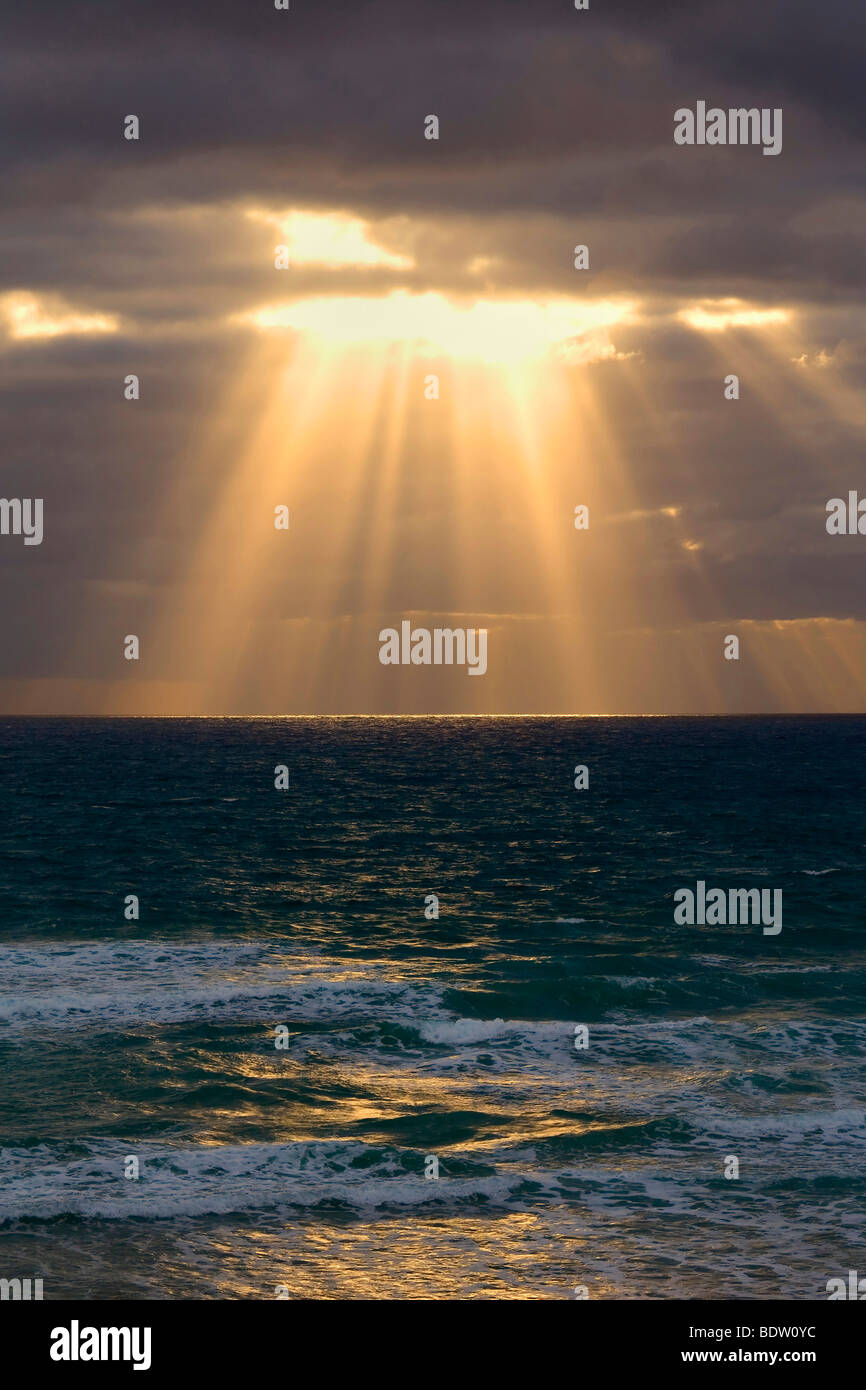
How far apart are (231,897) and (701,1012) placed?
2627 cm

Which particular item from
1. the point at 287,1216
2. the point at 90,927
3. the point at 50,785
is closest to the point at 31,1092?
the point at 287,1216

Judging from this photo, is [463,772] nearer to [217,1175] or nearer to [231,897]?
[231,897]

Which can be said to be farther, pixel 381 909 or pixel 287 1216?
pixel 381 909

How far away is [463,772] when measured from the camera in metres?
138

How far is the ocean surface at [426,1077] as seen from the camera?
61.5ft

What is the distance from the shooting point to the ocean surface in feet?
61.5

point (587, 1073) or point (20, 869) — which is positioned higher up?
point (20, 869)

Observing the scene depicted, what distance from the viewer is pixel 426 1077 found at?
92.2ft

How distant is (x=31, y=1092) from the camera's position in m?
26.5

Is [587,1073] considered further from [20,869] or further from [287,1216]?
[20,869]

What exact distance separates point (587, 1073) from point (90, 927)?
25.0 meters
